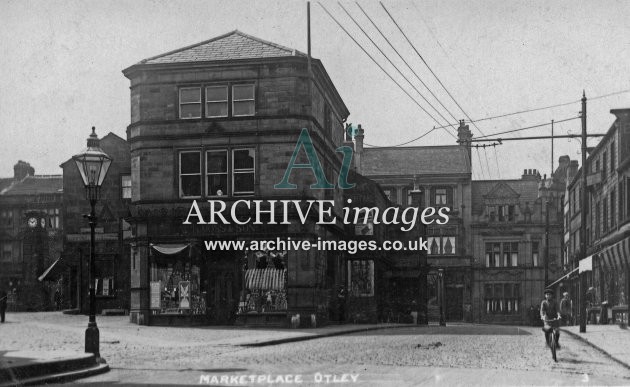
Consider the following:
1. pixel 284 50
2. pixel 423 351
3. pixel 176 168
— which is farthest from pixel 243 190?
pixel 423 351

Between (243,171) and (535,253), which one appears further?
(535,253)

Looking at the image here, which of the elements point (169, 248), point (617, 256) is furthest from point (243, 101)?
point (617, 256)

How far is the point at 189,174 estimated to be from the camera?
33.3 meters

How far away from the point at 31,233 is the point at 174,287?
22376 millimetres

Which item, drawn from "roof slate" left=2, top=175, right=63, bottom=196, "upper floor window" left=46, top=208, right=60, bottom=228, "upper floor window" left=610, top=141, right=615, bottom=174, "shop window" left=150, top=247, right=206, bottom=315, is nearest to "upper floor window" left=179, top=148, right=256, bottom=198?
"shop window" left=150, top=247, right=206, bottom=315

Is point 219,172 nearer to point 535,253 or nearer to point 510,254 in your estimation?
point 510,254

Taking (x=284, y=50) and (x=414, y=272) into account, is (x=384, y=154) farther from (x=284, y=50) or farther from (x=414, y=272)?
(x=284, y=50)

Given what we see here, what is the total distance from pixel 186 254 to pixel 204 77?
662cm

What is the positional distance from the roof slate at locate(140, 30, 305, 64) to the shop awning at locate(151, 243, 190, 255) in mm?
6837

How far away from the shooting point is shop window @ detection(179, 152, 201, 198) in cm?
3322

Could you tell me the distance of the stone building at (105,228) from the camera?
44.6 metres

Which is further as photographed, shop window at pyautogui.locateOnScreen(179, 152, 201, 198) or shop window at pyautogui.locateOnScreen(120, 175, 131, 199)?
shop window at pyautogui.locateOnScreen(120, 175, 131, 199)

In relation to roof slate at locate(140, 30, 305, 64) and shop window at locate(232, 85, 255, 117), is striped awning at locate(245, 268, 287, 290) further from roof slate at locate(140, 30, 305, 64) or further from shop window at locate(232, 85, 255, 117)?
roof slate at locate(140, 30, 305, 64)

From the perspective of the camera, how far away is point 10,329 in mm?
29594
